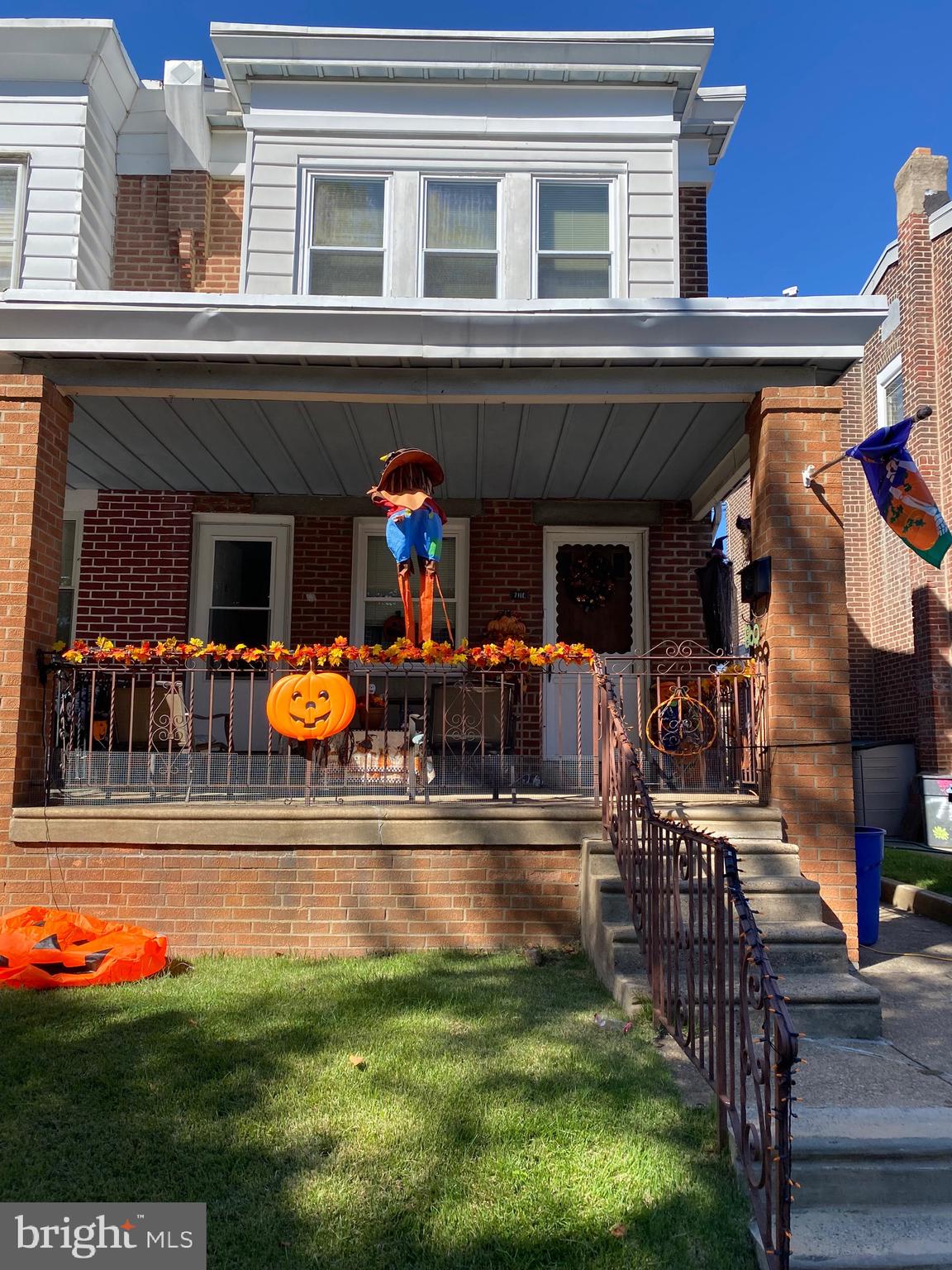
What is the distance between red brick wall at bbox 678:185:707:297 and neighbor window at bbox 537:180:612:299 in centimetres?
123

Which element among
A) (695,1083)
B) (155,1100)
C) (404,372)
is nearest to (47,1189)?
(155,1100)

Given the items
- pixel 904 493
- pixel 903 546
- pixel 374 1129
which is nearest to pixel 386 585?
pixel 904 493

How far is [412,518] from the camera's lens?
640 centimetres

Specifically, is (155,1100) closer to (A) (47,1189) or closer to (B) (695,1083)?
(A) (47,1189)

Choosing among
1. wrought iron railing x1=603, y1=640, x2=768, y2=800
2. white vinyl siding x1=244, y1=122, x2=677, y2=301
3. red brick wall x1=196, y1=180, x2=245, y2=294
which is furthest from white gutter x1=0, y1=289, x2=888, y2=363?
red brick wall x1=196, y1=180, x2=245, y2=294

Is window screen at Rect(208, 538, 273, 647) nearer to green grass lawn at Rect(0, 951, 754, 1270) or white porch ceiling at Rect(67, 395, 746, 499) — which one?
white porch ceiling at Rect(67, 395, 746, 499)

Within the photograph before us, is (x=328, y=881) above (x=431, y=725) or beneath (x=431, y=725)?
beneath

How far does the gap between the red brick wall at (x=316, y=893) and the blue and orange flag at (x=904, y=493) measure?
283cm

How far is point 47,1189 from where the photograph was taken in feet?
9.37

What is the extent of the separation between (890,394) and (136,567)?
1195cm

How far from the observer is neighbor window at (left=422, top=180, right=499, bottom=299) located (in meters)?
8.14

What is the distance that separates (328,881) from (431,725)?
2.43 m

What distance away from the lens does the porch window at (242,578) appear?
9078 millimetres

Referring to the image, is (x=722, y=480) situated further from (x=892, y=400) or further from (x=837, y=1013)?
(x=892, y=400)
